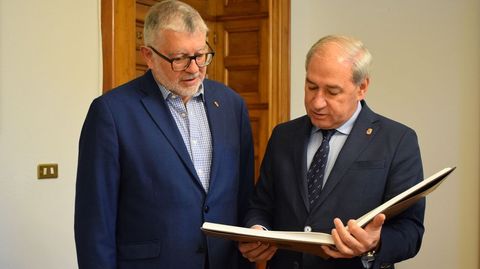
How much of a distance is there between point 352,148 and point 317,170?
0.41 feet

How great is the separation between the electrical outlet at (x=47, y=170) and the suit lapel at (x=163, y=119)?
1.24 metres

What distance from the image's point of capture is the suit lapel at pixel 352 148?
1666mm

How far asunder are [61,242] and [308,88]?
187cm

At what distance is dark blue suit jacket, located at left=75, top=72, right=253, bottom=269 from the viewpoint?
1751 mm

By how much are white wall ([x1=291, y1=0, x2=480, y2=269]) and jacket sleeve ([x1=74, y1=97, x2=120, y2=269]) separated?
7.45 ft

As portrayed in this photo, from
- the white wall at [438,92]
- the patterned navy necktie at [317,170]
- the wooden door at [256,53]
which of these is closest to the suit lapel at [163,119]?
the patterned navy necktie at [317,170]

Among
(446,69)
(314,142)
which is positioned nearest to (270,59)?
(446,69)

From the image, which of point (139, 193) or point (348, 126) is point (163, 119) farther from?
point (348, 126)

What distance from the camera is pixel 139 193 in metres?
1.78

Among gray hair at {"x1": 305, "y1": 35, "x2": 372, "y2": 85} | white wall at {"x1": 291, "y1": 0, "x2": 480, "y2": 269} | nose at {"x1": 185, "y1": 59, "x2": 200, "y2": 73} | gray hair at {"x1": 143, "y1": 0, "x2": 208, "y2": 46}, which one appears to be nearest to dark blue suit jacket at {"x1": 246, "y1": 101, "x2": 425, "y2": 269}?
gray hair at {"x1": 305, "y1": 35, "x2": 372, "y2": 85}

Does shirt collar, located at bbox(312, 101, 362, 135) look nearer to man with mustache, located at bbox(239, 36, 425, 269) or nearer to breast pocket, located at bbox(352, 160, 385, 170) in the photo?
man with mustache, located at bbox(239, 36, 425, 269)

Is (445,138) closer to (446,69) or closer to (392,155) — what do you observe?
(446,69)

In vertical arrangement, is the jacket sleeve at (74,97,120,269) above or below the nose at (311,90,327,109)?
below

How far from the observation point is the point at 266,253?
1.71 meters
